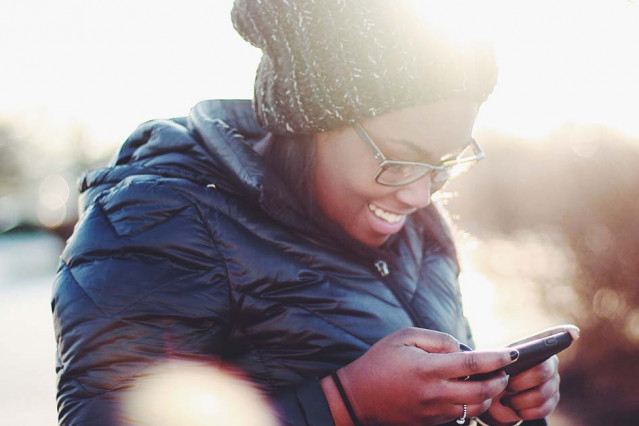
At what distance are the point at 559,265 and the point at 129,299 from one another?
4.80m

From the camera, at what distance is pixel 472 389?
1.64 m

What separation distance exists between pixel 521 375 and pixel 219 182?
1.13m

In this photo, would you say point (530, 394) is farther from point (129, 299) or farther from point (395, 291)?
point (129, 299)

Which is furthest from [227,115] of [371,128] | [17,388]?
[17,388]

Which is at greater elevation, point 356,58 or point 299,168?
point 356,58

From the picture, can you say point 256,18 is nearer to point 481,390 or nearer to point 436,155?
point 436,155

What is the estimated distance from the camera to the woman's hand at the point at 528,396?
1.95m

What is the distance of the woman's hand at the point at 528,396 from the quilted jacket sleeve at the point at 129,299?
3.09 ft

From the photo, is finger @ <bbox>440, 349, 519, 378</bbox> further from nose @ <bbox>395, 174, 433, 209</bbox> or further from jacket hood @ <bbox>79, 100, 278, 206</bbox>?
jacket hood @ <bbox>79, 100, 278, 206</bbox>

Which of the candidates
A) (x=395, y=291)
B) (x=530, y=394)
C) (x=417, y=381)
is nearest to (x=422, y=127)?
(x=395, y=291)

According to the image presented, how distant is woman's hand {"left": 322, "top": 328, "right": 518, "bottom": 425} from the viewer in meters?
1.61

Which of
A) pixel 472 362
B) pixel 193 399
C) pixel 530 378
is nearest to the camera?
pixel 472 362

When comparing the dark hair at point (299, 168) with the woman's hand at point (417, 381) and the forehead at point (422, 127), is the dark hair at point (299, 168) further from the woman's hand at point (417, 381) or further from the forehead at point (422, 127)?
the woman's hand at point (417, 381)

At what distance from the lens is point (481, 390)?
1.65 meters
